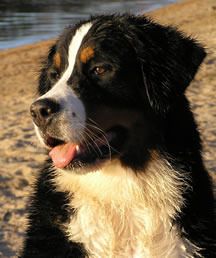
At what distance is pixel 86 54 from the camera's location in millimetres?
3957

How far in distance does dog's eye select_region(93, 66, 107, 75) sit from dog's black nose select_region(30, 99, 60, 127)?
458 mm

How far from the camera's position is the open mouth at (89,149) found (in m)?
3.82

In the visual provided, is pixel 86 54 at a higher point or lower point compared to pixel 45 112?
higher

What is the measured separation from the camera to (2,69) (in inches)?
607

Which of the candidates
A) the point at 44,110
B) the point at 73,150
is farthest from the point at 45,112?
the point at 73,150

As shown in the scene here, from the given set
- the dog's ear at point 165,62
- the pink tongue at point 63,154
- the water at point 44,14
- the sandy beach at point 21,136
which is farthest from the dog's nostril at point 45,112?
the water at point 44,14

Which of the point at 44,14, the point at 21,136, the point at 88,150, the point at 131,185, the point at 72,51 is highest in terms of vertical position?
the point at 72,51

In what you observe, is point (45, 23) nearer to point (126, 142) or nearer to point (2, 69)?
point (2, 69)

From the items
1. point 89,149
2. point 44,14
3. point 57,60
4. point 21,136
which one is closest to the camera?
point 89,149

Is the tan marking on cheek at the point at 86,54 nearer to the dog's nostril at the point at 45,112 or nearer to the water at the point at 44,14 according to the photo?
the dog's nostril at the point at 45,112

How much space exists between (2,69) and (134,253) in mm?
11967

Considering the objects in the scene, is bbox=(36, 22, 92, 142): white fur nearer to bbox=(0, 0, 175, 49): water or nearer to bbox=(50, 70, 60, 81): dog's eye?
bbox=(50, 70, 60, 81): dog's eye

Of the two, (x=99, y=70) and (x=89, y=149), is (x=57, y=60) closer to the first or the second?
(x=99, y=70)

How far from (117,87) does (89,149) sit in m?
0.43
